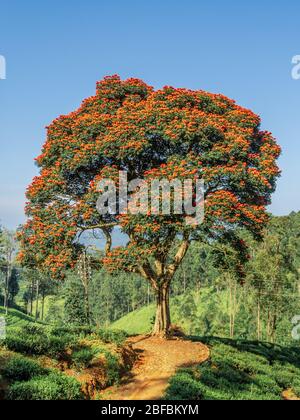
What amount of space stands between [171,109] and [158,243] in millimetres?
6870

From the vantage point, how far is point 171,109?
20.8m

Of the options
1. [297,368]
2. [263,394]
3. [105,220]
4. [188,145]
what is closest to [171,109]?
[188,145]

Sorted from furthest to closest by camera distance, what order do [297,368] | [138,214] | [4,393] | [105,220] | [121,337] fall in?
[297,368] → [105,220] → [121,337] → [138,214] → [4,393]

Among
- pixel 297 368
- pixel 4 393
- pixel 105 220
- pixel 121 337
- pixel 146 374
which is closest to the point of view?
pixel 4 393

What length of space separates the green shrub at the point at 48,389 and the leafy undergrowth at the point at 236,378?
312 centimetres

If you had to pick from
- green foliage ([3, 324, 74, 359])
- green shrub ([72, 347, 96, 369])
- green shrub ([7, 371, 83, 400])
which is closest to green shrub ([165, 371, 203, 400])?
green shrub ([7, 371, 83, 400])

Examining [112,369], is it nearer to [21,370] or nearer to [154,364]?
[154,364]

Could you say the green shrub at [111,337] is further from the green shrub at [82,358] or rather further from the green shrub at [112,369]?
the green shrub at [82,358]

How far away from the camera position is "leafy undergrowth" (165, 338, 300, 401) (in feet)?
47.3

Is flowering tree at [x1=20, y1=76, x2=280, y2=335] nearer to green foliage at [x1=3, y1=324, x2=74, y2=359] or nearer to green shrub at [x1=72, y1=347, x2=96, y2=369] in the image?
green foliage at [x1=3, y1=324, x2=74, y2=359]

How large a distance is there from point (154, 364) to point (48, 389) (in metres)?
6.28

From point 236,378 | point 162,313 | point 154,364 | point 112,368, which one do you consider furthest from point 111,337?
point 236,378
